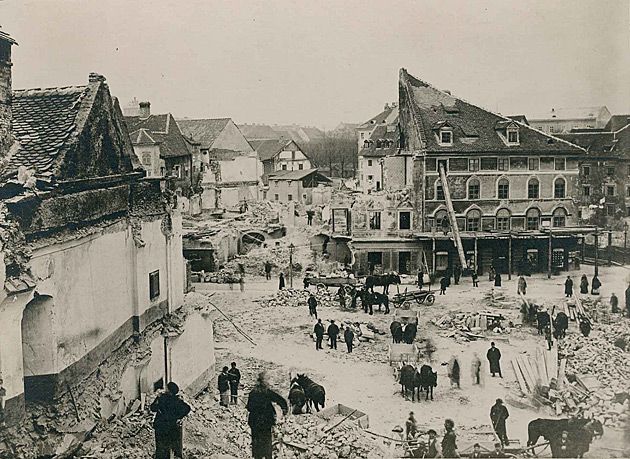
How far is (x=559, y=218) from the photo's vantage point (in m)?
22.0

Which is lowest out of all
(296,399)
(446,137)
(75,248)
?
(296,399)

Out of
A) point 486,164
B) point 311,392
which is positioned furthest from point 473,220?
point 311,392

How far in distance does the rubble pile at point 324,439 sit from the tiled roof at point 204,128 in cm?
619

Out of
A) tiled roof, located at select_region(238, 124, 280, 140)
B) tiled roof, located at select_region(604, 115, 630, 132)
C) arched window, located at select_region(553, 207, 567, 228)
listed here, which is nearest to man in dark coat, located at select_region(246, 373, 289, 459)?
tiled roof, located at select_region(238, 124, 280, 140)

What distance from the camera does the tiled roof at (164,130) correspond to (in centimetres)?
1267

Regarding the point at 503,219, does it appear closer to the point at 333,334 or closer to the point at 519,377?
the point at 333,334

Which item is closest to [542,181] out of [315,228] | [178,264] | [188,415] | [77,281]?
[315,228]

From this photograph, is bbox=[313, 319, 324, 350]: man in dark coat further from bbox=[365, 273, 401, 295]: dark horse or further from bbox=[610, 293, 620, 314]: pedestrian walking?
bbox=[610, 293, 620, 314]: pedestrian walking

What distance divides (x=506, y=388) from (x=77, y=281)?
26.0 ft

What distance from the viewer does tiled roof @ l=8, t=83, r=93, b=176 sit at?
7.91 metres

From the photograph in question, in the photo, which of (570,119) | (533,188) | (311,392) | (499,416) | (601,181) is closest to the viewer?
(499,416)

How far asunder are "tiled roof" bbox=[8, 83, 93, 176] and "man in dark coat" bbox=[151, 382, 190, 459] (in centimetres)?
360

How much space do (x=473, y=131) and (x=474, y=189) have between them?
1.97 metres

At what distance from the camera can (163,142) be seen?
13.7 metres
